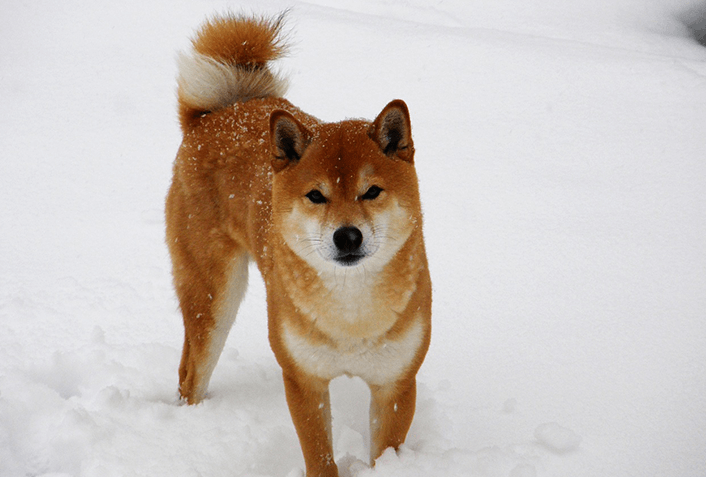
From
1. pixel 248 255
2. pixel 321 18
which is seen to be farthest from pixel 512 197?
pixel 321 18

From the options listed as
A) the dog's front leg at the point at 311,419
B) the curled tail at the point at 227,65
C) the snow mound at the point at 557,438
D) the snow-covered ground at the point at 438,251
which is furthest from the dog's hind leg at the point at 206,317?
the snow mound at the point at 557,438

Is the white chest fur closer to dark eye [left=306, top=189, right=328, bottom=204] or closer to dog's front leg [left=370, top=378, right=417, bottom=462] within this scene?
dog's front leg [left=370, top=378, right=417, bottom=462]

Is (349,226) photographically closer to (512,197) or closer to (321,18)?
(512,197)

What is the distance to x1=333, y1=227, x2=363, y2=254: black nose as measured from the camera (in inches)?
72.3

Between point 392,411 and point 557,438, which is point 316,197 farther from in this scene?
point 557,438

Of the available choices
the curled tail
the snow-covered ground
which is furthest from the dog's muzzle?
the curled tail

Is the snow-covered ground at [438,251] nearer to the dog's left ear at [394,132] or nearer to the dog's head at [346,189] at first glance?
the dog's head at [346,189]

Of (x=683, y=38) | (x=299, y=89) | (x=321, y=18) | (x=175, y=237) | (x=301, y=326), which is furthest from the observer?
(x=683, y=38)

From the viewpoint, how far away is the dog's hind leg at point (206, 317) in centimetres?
270

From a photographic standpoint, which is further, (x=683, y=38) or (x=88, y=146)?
(x=683, y=38)

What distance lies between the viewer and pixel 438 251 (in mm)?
3719

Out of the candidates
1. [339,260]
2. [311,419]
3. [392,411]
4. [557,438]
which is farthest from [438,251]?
[339,260]

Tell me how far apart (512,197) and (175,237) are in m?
2.38

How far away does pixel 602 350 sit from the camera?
286 centimetres
